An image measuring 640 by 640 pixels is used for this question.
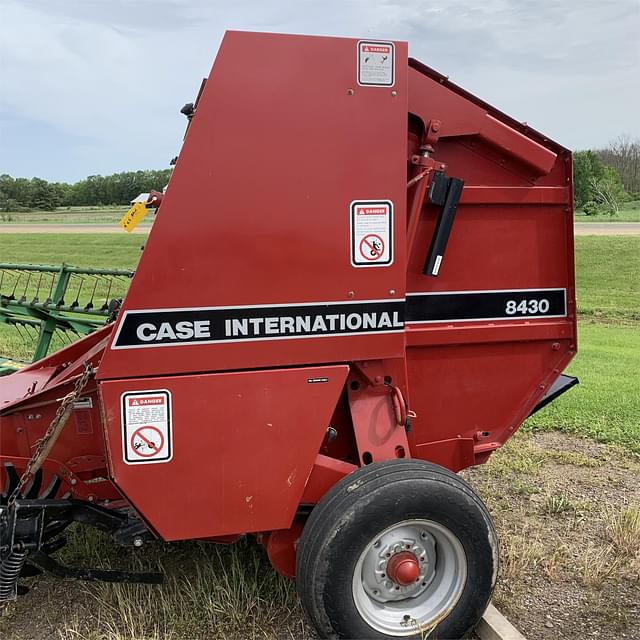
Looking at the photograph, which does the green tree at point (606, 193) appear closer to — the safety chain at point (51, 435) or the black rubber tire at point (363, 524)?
the black rubber tire at point (363, 524)

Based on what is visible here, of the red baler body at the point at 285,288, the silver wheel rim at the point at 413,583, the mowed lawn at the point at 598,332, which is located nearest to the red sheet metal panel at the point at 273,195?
the red baler body at the point at 285,288

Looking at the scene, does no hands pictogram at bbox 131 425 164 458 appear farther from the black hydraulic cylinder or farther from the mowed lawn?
the mowed lawn

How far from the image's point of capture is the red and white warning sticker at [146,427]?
99.2 inches

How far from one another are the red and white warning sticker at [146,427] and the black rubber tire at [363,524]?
70 cm

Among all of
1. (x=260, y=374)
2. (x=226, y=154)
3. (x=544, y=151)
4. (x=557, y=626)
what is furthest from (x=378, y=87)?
(x=557, y=626)

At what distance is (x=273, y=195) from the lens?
8.38 feet

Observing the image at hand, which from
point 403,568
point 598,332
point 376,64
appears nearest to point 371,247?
point 376,64

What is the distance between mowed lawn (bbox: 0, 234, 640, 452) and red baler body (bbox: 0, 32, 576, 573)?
120 inches

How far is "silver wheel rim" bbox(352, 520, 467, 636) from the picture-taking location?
2748 millimetres

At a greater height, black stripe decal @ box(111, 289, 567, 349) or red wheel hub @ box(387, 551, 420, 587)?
black stripe decal @ box(111, 289, 567, 349)

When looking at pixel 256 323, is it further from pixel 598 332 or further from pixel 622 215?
pixel 622 215

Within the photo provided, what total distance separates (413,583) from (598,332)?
850 cm

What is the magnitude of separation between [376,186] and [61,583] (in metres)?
2.61

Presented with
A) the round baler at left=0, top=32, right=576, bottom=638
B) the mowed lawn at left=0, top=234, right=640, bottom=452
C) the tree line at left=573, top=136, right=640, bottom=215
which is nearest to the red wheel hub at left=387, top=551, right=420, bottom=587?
the round baler at left=0, top=32, right=576, bottom=638
